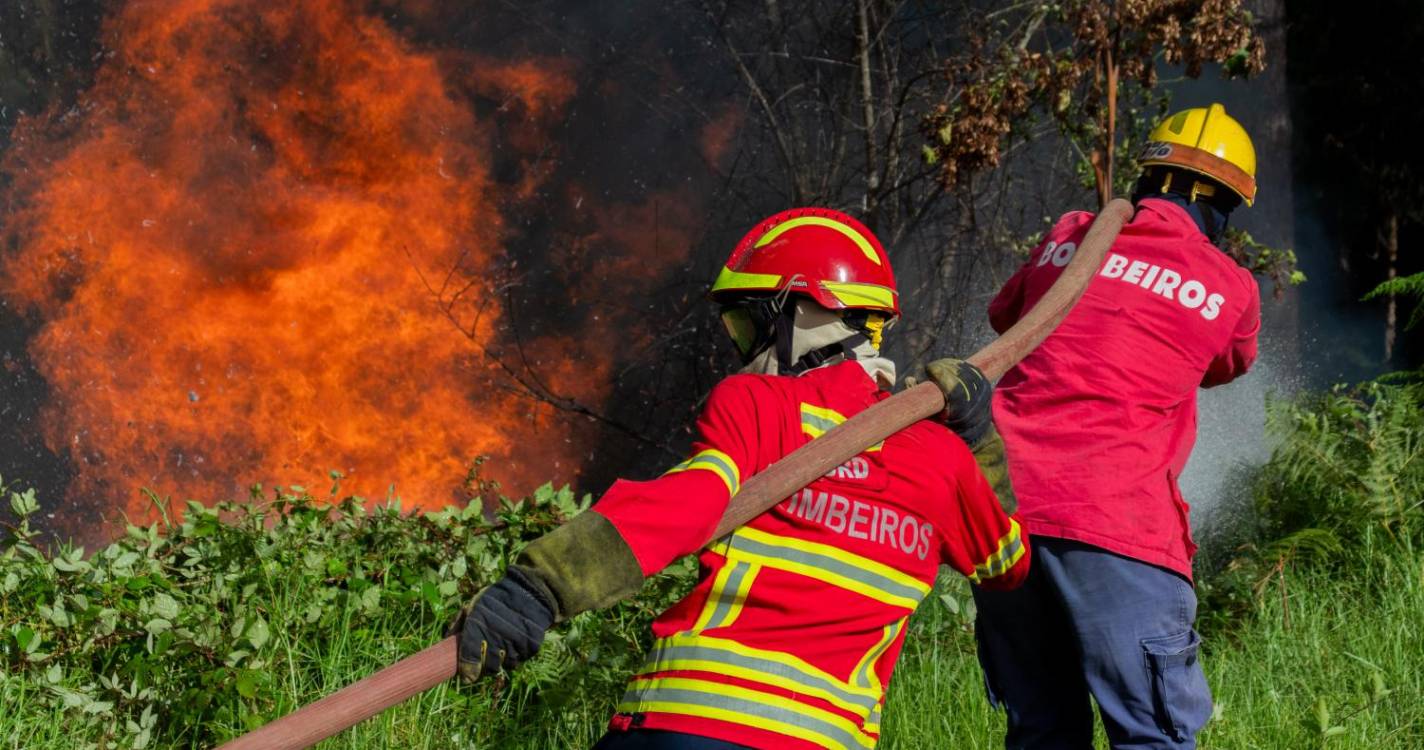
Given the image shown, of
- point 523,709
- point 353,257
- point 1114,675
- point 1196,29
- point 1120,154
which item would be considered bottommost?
point 1114,675

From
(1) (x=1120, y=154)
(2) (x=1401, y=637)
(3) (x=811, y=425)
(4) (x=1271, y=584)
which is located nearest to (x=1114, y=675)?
(3) (x=811, y=425)

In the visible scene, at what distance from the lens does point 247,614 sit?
162 inches

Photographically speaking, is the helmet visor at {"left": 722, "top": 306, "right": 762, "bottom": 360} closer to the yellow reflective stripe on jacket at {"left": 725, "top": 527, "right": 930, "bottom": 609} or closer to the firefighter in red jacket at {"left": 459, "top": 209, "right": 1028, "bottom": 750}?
the firefighter in red jacket at {"left": 459, "top": 209, "right": 1028, "bottom": 750}

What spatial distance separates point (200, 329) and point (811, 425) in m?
5.56

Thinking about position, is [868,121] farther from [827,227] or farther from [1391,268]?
[827,227]

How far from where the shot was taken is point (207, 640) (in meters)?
3.80

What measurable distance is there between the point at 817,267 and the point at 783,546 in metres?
0.54

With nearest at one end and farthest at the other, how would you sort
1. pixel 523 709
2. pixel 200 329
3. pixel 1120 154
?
pixel 523 709, pixel 1120 154, pixel 200 329

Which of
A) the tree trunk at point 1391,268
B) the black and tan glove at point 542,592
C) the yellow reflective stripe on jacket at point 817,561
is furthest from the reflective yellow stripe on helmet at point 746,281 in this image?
the tree trunk at point 1391,268

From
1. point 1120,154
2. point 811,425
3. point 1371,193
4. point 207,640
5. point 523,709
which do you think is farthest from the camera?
point 1371,193

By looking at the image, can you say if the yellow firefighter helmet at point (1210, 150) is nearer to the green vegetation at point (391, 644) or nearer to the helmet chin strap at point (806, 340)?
the green vegetation at point (391, 644)

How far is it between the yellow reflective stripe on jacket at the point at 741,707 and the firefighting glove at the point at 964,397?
0.69m

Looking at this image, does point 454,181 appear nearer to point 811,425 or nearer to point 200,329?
point 200,329

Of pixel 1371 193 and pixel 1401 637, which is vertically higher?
pixel 1371 193
